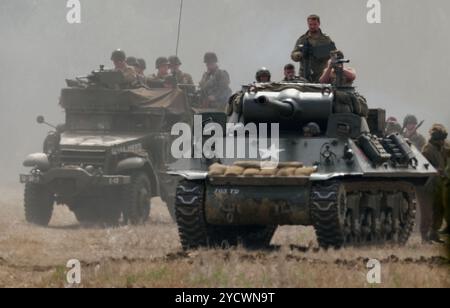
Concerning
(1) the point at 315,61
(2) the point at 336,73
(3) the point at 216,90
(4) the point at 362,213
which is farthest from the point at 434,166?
(3) the point at 216,90

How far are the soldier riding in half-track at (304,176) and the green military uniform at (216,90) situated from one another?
6.59 metres

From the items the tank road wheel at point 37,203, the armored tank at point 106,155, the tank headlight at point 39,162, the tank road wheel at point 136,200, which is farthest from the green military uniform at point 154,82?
the tank road wheel at point 37,203

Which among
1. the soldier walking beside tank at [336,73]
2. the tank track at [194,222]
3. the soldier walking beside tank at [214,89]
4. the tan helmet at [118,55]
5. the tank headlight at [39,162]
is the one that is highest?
the tan helmet at [118,55]

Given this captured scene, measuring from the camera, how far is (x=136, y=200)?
81.1ft

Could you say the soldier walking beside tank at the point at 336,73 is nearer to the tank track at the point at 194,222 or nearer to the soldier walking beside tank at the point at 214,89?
the tank track at the point at 194,222

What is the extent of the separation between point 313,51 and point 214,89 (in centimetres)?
650

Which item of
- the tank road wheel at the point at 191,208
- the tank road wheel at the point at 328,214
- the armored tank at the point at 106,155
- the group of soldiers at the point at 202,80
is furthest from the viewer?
the group of soldiers at the point at 202,80

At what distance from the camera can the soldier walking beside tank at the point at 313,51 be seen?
20594 millimetres

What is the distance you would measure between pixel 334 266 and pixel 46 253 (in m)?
4.49

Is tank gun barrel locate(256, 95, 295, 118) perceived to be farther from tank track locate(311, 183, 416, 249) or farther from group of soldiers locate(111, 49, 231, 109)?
group of soldiers locate(111, 49, 231, 109)

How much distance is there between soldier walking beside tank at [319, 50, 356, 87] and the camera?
787 inches

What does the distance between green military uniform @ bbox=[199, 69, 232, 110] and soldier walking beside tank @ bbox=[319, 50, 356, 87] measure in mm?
6735

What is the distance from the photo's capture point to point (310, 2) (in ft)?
172
